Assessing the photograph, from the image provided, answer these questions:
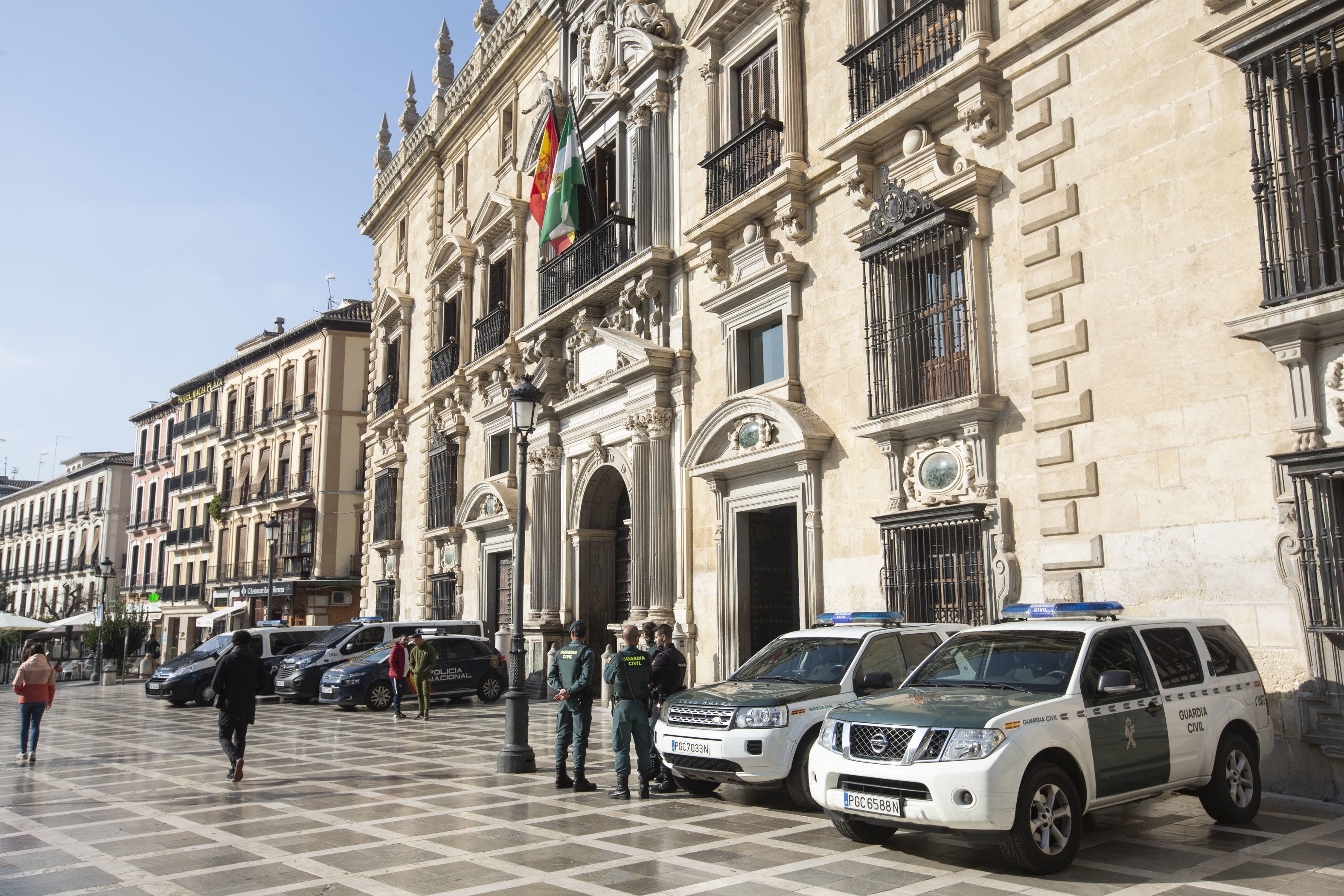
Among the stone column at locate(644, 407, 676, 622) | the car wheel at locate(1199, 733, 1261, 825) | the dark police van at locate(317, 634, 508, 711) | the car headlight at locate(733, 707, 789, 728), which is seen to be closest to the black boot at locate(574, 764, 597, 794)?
the car headlight at locate(733, 707, 789, 728)

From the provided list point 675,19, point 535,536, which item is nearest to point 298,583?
point 535,536

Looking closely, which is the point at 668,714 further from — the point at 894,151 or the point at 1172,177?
the point at 894,151

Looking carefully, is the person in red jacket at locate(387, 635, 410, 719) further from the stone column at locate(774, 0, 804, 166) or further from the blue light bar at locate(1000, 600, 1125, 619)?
the blue light bar at locate(1000, 600, 1125, 619)

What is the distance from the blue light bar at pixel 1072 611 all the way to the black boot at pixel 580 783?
166 inches

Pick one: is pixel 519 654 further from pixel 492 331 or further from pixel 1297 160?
pixel 492 331

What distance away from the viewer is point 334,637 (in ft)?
74.3

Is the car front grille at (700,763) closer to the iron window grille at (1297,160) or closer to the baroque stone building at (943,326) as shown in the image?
the baroque stone building at (943,326)

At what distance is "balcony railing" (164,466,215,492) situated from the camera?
49.8 m

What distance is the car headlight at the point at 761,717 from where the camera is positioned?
8.67m

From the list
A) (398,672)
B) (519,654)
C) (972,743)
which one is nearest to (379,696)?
(398,672)

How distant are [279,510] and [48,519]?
31.5m

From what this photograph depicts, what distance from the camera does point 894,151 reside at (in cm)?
1345

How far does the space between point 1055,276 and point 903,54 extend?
13.5ft

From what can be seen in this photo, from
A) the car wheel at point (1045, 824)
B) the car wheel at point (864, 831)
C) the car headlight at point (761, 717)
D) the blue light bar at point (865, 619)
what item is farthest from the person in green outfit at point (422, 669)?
the car wheel at point (1045, 824)
